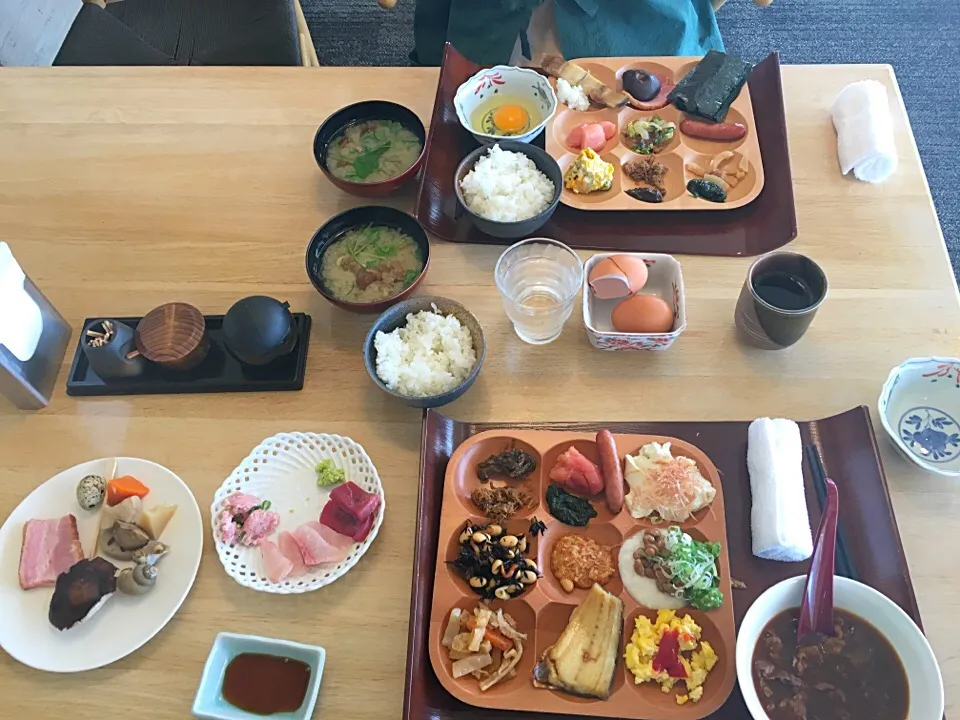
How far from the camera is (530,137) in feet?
5.88

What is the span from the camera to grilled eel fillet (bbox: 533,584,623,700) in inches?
45.3

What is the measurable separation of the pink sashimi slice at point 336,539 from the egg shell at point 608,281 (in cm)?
72

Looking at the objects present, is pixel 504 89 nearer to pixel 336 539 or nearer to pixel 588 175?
pixel 588 175

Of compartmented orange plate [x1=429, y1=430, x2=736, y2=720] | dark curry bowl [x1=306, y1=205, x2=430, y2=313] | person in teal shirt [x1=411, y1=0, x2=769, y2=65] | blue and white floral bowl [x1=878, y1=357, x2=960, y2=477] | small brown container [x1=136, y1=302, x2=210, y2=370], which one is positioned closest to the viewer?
compartmented orange plate [x1=429, y1=430, x2=736, y2=720]

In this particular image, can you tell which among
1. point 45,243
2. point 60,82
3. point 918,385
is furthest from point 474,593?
point 60,82

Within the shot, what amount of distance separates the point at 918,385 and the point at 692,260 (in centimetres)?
52

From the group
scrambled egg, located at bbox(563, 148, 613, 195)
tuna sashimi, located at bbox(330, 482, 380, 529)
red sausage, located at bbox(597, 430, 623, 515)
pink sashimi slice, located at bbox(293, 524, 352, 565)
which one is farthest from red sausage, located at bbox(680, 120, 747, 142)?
pink sashimi slice, located at bbox(293, 524, 352, 565)

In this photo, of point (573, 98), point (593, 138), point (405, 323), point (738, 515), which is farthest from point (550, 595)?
point (573, 98)

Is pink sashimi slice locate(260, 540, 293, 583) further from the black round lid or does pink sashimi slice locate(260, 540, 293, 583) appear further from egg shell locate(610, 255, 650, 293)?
egg shell locate(610, 255, 650, 293)

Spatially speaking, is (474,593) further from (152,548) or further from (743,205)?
(743,205)

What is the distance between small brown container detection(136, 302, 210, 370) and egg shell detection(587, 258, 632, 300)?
2.78 feet

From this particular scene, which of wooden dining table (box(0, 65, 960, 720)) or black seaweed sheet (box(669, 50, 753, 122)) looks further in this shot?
black seaweed sheet (box(669, 50, 753, 122))

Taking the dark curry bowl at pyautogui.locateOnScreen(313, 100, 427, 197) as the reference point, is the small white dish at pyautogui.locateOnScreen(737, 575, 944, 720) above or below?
below

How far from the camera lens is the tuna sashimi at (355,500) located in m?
1.31
